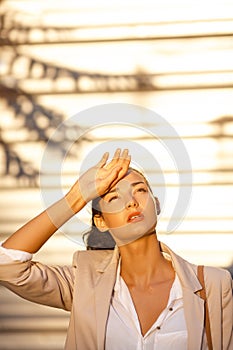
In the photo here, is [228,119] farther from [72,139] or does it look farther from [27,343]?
[27,343]

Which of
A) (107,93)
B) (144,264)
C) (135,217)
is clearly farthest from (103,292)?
(107,93)

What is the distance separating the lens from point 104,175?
3.04 m

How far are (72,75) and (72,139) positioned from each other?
33 centimetres

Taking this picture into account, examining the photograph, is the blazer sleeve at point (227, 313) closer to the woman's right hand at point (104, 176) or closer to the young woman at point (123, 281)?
the young woman at point (123, 281)

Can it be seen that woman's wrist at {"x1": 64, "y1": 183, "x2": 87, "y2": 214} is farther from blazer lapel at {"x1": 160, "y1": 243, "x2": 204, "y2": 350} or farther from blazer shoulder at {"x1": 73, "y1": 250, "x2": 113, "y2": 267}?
blazer lapel at {"x1": 160, "y1": 243, "x2": 204, "y2": 350}

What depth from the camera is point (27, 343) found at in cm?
443

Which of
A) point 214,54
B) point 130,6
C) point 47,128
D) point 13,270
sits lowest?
point 13,270

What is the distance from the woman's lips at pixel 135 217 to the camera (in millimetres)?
3020

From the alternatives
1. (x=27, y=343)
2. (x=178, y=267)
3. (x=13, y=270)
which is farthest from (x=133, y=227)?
(x=27, y=343)

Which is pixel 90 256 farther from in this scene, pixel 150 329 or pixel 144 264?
pixel 150 329

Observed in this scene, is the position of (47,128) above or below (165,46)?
below

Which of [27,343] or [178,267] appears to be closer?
[178,267]

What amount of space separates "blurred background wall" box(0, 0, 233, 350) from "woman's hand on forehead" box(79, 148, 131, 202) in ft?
4.25

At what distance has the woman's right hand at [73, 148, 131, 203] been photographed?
3.02 metres
